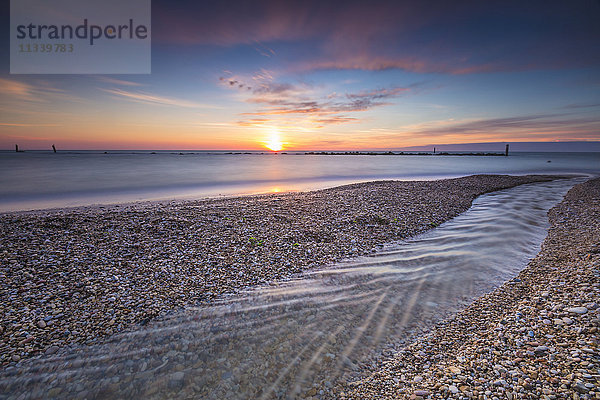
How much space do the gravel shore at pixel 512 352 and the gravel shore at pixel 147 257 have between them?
559 mm

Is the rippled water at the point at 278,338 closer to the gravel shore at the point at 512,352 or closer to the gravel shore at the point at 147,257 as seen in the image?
the gravel shore at the point at 512,352

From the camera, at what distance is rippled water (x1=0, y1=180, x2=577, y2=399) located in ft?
11.1

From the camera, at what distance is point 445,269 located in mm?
6707

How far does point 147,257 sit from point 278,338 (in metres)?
4.53

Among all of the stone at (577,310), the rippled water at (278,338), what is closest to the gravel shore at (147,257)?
the stone at (577,310)

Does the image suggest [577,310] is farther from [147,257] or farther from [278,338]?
[147,257]

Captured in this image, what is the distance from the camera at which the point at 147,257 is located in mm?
6715

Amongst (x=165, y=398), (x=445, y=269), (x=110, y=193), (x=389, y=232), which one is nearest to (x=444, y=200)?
(x=389, y=232)

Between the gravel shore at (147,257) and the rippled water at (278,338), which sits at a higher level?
the gravel shore at (147,257)

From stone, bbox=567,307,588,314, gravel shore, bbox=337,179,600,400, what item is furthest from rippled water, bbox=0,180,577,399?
stone, bbox=567,307,588,314

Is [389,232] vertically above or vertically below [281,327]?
above

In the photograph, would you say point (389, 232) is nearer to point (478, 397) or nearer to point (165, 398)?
point (478, 397)

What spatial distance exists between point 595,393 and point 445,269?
425 centimetres

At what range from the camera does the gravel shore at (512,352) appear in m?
2.84
